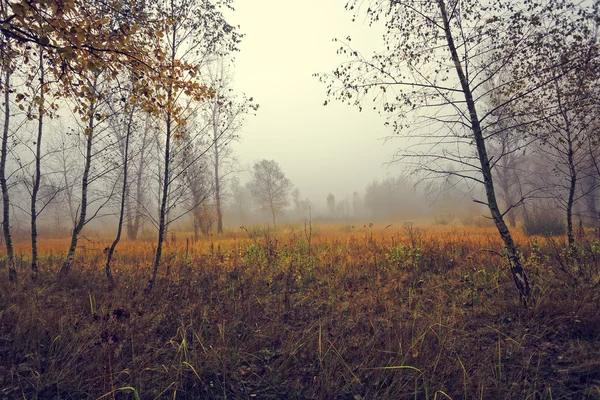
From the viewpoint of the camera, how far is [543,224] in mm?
12930

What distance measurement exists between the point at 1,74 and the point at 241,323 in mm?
7150

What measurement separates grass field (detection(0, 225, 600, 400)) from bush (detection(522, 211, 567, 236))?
30.1ft

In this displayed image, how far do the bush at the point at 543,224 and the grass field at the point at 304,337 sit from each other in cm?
916

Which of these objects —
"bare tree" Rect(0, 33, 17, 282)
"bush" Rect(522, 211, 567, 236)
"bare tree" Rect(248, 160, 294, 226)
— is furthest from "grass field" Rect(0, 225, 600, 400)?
"bare tree" Rect(248, 160, 294, 226)

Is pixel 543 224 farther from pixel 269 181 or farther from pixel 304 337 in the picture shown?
pixel 269 181

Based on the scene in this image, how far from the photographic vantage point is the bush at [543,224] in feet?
41.6

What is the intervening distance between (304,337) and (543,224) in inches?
597

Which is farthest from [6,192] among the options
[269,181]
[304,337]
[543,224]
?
[269,181]

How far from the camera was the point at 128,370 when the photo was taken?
258 centimetres

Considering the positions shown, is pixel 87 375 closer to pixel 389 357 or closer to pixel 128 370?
pixel 128 370

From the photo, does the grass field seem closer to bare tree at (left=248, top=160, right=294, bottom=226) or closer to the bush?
the bush

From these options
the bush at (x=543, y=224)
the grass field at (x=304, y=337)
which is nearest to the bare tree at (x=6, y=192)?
the grass field at (x=304, y=337)

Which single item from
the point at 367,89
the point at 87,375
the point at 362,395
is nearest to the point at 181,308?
A: the point at 87,375

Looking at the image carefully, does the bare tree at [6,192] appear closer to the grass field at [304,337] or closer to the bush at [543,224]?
the grass field at [304,337]
